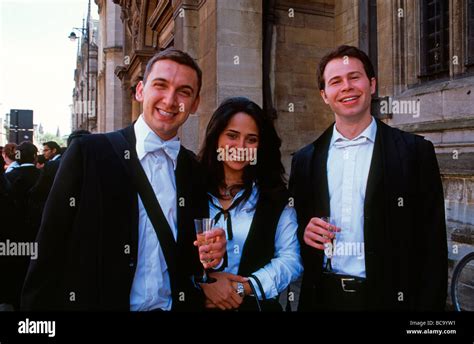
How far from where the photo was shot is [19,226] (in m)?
3.91

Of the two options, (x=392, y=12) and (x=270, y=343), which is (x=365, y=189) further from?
(x=392, y=12)

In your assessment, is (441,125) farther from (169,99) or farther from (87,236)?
(87,236)

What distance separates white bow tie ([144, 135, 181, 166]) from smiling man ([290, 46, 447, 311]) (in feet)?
2.41

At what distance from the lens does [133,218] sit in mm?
1780

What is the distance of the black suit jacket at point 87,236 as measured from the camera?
1.68 m

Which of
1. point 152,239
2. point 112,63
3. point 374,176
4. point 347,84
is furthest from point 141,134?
point 112,63

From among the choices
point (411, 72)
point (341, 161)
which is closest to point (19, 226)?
point (341, 161)

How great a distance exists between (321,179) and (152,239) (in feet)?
3.03

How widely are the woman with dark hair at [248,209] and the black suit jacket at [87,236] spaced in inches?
17.5

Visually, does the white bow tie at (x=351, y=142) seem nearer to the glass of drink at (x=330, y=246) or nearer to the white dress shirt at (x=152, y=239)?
the glass of drink at (x=330, y=246)

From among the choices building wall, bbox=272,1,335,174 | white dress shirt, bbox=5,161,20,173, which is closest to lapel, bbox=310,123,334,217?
white dress shirt, bbox=5,161,20,173

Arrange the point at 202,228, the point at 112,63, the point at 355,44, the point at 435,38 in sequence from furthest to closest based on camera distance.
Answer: the point at 112,63
the point at 355,44
the point at 435,38
the point at 202,228

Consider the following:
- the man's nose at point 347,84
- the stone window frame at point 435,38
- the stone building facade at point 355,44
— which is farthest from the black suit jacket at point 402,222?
the stone window frame at point 435,38

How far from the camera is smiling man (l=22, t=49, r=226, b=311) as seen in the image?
1.69 meters
